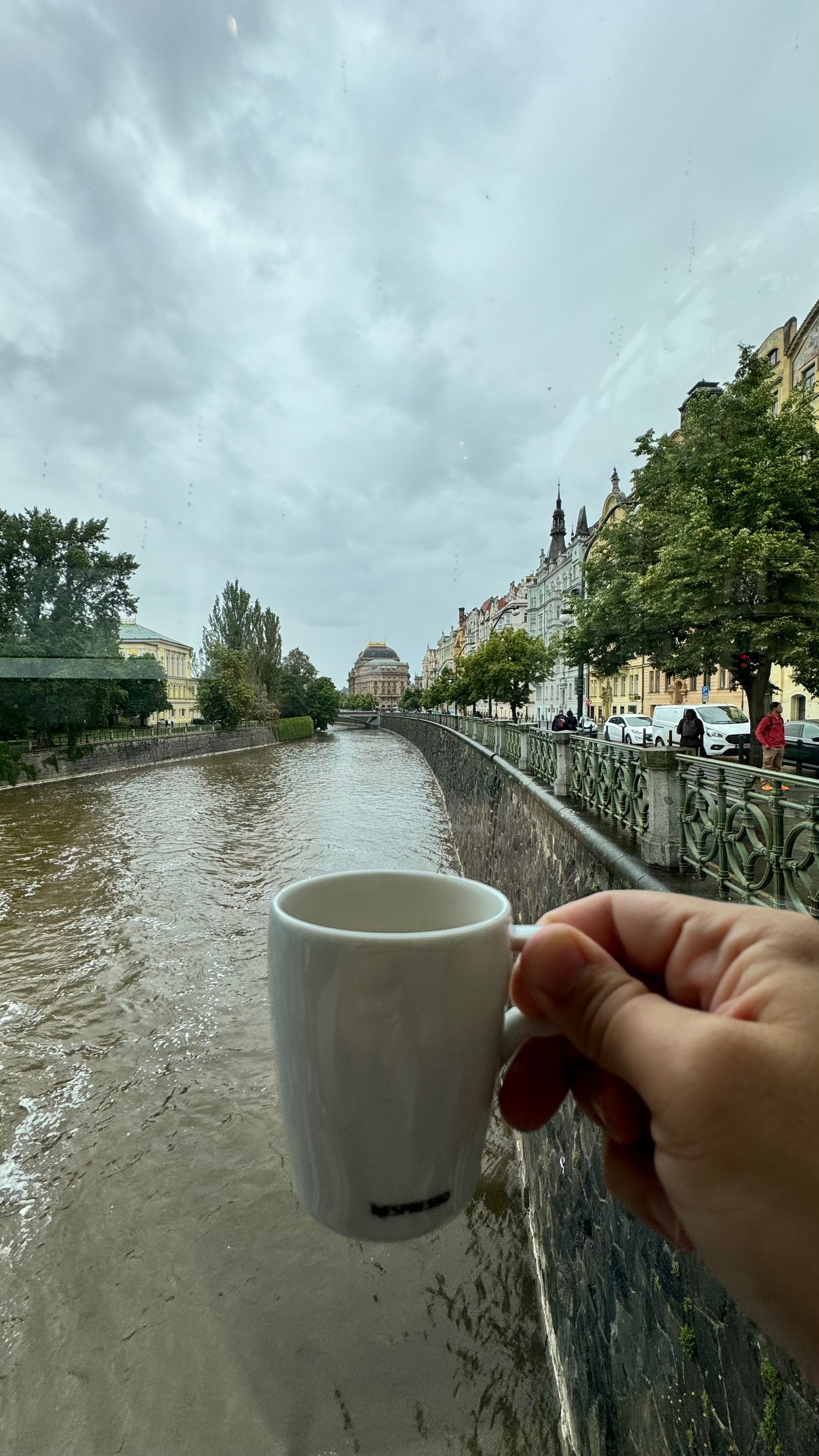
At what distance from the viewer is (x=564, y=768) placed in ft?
18.5

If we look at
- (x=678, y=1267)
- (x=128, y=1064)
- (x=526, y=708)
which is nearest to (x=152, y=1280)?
(x=128, y=1064)

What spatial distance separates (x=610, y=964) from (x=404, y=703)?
8500 centimetres

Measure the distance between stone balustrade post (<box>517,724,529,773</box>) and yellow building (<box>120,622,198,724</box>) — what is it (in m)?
19.4

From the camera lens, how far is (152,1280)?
9.46 feet

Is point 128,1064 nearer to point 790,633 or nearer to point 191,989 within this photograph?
point 191,989

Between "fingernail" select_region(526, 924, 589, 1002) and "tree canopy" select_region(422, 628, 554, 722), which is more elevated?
"tree canopy" select_region(422, 628, 554, 722)

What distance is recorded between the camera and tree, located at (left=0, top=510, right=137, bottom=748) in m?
19.6

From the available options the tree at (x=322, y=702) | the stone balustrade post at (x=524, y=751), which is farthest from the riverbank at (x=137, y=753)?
the stone balustrade post at (x=524, y=751)

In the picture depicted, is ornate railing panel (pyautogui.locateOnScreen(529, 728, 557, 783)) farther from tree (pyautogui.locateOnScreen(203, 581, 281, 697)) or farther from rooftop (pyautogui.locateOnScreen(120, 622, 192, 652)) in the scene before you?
tree (pyautogui.locateOnScreen(203, 581, 281, 697))

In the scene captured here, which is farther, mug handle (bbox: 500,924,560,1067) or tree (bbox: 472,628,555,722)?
tree (bbox: 472,628,555,722)

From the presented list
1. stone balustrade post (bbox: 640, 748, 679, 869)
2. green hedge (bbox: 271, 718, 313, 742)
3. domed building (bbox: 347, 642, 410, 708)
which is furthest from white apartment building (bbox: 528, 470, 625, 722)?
domed building (bbox: 347, 642, 410, 708)

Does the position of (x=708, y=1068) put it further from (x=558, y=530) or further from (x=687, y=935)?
(x=558, y=530)

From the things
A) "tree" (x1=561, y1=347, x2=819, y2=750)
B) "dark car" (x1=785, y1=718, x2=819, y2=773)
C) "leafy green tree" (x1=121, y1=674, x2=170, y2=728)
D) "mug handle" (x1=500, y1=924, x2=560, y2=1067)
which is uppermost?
"tree" (x1=561, y1=347, x2=819, y2=750)

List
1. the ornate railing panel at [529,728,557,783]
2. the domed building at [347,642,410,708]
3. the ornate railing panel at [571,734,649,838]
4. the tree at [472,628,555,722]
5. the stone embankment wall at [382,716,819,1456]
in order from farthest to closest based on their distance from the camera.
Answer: the domed building at [347,642,410,708] → the tree at [472,628,555,722] → the ornate railing panel at [529,728,557,783] → the ornate railing panel at [571,734,649,838] → the stone embankment wall at [382,716,819,1456]
